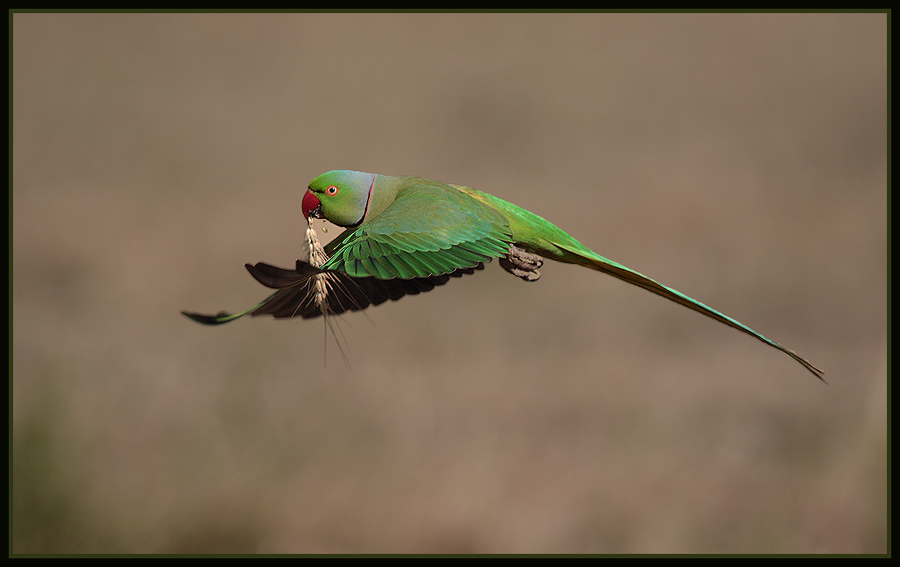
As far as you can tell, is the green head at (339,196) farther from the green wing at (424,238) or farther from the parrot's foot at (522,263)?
the parrot's foot at (522,263)

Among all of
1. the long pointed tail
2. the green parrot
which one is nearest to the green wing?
the green parrot

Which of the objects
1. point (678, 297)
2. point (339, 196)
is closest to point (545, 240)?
point (678, 297)

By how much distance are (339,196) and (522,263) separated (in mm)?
323

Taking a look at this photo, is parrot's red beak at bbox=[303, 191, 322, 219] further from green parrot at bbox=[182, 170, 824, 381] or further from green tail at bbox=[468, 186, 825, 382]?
green tail at bbox=[468, 186, 825, 382]

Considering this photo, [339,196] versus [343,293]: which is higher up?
[339,196]

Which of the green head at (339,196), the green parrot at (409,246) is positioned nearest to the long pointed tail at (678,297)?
the green parrot at (409,246)

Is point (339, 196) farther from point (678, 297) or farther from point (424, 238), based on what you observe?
point (678, 297)

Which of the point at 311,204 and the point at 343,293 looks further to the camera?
the point at 311,204

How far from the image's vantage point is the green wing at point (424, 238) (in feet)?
2.85

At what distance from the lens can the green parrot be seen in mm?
894

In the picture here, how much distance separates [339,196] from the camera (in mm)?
1051

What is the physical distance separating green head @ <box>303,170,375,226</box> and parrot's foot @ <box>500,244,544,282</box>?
10.2 inches

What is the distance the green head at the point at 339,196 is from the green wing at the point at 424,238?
6 cm

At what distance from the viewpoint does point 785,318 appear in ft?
16.5
